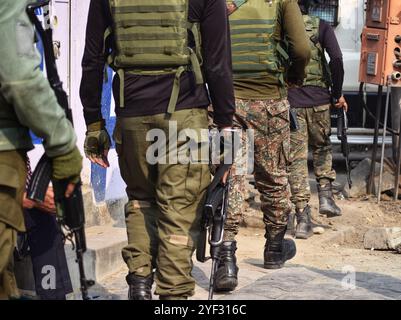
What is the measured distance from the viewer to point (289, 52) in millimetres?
5887

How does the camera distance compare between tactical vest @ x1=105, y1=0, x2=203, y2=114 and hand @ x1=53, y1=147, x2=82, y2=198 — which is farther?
tactical vest @ x1=105, y1=0, x2=203, y2=114

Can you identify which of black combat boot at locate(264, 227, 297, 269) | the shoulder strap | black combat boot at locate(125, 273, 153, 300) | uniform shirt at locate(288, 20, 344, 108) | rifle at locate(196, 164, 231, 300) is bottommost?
black combat boot at locate(264, 227, 297, 269)

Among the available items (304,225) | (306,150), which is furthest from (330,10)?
(304,225)

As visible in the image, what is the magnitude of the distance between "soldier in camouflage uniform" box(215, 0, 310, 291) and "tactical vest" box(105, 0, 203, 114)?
4.55 feet

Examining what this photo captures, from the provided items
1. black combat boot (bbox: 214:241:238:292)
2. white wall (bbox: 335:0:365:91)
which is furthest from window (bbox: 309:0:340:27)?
black combat boot (bbox: 214:241:238:292)

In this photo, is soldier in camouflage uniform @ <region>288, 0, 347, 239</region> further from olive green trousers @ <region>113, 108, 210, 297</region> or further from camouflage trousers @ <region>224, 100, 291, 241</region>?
olive green trousers @ <region>113, 108, 210, 297</region>

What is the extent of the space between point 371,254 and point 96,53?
10.8ft

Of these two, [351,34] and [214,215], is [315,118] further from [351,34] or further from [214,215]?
[214,215]

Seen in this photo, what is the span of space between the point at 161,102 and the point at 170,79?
12 cm

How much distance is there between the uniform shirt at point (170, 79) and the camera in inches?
176

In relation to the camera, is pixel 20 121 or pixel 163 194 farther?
pixel 163 194

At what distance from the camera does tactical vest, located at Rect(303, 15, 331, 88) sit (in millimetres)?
7812
